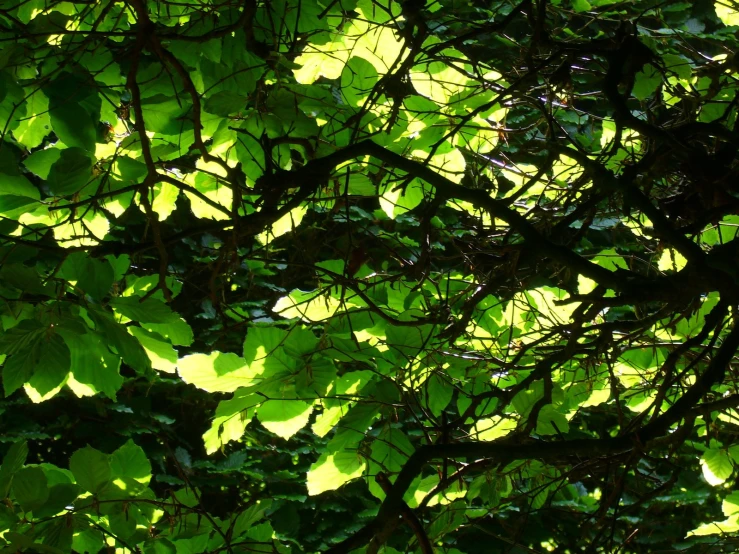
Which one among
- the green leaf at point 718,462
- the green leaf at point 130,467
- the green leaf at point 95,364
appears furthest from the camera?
the green leaf at point 718,462

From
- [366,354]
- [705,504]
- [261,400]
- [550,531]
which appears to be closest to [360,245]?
[366,354]

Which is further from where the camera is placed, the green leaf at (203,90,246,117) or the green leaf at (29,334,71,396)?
the green leaf at (203,90,246,117)

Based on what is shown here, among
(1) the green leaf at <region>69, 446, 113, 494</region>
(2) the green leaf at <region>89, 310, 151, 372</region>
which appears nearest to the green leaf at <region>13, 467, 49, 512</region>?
(1) the green leaf at <region>69, 446, 113, 494</region>

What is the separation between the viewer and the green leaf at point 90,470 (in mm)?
1206

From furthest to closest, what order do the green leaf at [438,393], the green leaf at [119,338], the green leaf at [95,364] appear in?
the green leaf at [438,393], the green leaf at [95,364], the green leaf at [119,338]

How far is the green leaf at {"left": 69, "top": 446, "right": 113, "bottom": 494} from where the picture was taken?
1206mm

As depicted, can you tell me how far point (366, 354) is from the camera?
132cm

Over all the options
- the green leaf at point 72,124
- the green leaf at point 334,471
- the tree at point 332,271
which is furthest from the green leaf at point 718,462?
the green leaf at point 72,124

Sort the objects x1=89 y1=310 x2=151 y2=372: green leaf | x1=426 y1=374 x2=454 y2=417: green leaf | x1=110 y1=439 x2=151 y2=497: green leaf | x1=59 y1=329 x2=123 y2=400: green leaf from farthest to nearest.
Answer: x1=426 y1=374 x2=454 y2=417: green leaf, x1=110 y1=439 x2=151 y2=497: green leaf, x1=59 y1=329 x2=123 y2=400: green leaf, x1=89 y1=310 x2=151 y2=372: green leaf

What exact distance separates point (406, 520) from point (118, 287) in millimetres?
805

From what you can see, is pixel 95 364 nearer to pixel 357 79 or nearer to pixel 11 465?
pixel 11 465

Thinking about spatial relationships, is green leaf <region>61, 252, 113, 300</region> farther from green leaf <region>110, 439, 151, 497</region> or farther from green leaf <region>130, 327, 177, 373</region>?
green leaf <region>110, 439, 151, 497</region>

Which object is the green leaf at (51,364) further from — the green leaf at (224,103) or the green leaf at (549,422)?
the green leaf at (549,422)

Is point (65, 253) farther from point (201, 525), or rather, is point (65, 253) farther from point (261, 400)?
point (201, 525)
